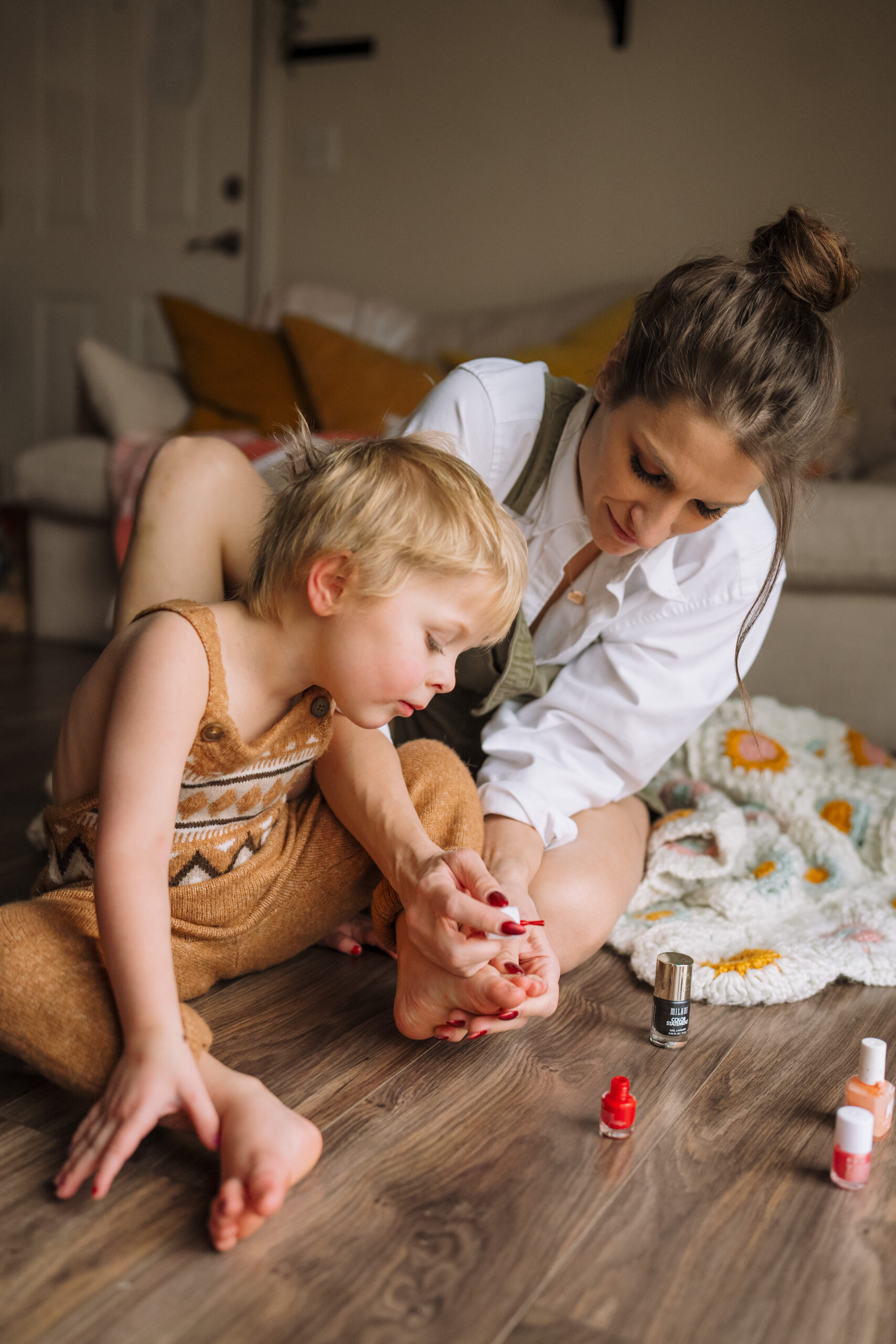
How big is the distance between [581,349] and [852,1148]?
2350 millimetres

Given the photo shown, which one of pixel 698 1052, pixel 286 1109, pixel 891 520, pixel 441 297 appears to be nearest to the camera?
pixel 286 1109

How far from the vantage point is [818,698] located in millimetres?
2236

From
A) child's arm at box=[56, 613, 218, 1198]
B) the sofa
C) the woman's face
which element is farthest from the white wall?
child's arm at box=[56, 613, 218, 1198]

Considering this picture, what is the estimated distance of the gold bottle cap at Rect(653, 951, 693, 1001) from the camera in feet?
3.30

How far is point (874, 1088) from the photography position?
88 centimetres

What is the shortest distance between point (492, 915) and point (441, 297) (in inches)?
118

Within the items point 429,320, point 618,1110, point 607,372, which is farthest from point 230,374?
point 618,1110

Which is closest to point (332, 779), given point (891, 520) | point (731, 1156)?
point (731, 1156)

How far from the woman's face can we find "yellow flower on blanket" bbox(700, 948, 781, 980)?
443 mm

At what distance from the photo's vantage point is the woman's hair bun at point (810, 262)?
105cm

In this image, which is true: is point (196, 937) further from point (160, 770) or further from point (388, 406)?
point (388, 406)

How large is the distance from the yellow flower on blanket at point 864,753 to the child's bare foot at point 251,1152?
129 centimetres

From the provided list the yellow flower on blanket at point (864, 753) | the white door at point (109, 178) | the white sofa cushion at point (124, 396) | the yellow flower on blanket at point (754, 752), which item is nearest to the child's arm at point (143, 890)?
the yellow flower on blanket at point (754, 752)

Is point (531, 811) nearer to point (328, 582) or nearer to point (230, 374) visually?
point (328, 582)
